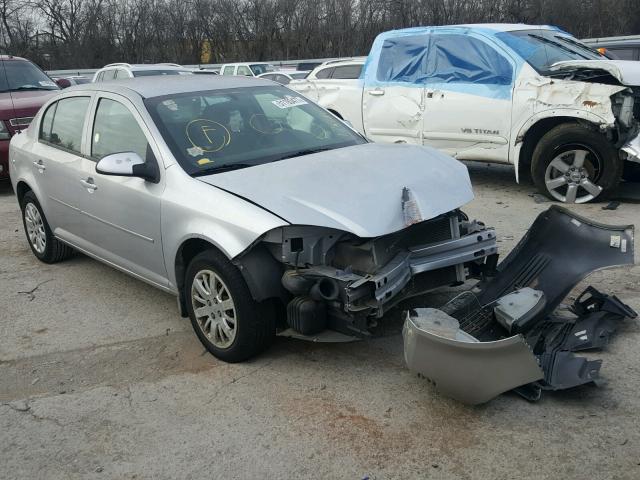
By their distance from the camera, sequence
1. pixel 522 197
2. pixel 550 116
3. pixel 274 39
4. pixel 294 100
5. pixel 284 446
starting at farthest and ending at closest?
1. pixel 274 39
2. pixel 522 197
3. pixel 550 116
4. pixel 294 100
5. pixel 284 446

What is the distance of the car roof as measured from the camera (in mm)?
4734

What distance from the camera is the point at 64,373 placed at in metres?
4.10

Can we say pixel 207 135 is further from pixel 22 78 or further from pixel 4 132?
pixel 22 78

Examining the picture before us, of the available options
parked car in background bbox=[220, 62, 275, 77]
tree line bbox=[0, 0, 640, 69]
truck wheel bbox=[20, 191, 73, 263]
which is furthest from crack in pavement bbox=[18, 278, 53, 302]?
tree line bbox=[0, 0, 640, 69]

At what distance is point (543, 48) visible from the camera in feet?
25.3

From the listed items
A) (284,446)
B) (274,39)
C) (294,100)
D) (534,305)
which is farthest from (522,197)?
(274,39)

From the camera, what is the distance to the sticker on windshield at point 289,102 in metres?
5.00

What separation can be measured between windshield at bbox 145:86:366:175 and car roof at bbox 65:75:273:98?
9 cm

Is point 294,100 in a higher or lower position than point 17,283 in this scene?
higher

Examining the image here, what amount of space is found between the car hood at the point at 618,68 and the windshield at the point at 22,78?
27.0ft

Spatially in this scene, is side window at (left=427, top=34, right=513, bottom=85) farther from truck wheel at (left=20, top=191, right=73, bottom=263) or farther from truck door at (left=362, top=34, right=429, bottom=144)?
truck wheel at (left=20, top=191, right=73, bottom=263)

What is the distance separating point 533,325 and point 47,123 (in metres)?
4.43

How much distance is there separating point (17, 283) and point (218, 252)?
9.26 ft

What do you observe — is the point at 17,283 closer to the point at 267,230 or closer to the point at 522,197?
the point at 267,230
